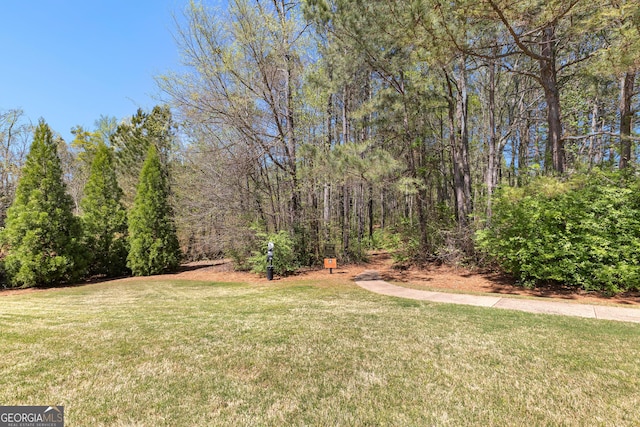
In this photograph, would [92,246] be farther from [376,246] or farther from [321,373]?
[376,246]

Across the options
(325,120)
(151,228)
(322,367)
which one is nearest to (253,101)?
(325,120)

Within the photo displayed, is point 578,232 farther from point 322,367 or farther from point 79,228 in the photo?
point 79,228

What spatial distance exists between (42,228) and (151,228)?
2850 millimetres

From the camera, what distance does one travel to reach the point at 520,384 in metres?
2.42

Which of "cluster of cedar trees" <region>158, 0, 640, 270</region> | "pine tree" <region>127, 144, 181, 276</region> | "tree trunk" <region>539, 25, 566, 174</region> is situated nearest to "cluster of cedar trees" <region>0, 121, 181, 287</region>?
"pine tree" <region>127, 144, 181, 276</region>

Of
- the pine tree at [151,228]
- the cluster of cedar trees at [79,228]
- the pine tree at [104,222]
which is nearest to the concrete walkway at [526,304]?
the pine tree at [151,228]

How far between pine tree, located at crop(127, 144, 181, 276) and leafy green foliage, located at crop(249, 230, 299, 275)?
3617 mm

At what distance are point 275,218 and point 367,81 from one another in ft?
21.6

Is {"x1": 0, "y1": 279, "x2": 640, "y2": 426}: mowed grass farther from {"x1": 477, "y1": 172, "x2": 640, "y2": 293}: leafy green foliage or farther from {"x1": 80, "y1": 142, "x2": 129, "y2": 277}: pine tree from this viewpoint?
{"x1": 80, "y1": 142, "x2": 129, "y2": 277}: pine tree

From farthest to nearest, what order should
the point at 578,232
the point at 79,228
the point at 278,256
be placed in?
the point at 79,228 < the point at 278,256 < the point at 578,232

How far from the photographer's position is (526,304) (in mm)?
5285

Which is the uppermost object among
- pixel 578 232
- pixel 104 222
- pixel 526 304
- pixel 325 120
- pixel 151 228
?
pixel 325 120

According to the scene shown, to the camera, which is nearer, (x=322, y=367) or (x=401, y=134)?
(x=322, y=367)

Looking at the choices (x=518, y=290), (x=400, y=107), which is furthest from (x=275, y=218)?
(x=518, y=290)
